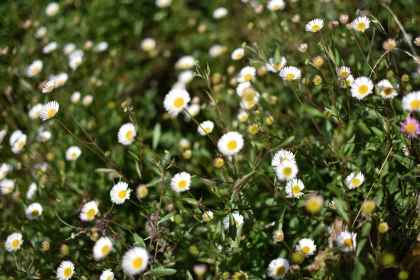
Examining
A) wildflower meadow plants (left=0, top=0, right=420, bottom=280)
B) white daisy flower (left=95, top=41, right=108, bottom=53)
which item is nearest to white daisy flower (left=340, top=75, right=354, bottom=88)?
wildflower meadow plants (left=0, top=0, right=420, bottom=280)

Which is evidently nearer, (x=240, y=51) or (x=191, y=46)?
(x=240, y=51)

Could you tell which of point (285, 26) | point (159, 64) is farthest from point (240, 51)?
point (159, 64)

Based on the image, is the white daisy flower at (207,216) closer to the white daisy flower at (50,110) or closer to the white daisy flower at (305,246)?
the white daisy flower at (305,246)

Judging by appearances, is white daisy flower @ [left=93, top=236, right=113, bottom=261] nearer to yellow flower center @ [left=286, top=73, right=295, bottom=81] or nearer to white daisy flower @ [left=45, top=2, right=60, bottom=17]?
yellow flower center @ [left=286, top=73, right=295, bottom=81]

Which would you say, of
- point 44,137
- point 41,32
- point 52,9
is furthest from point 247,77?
point 52,9

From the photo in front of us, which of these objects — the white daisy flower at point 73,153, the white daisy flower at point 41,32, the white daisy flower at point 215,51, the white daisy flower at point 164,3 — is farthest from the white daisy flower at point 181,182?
the white daisy flower at point 164,3

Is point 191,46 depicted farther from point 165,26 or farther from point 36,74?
point 36,74

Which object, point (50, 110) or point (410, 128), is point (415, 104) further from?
point (50, 110)
